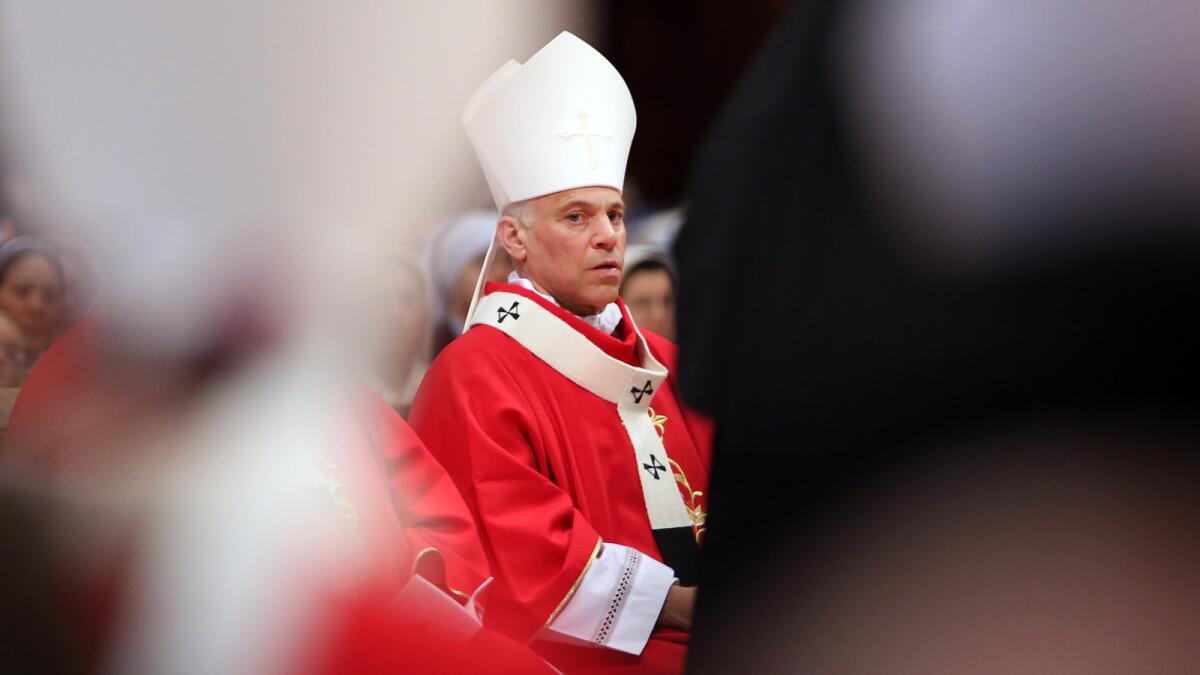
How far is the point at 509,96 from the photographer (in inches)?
113

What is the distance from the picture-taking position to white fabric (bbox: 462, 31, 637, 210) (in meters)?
2.80

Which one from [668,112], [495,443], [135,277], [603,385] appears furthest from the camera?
[668,112]

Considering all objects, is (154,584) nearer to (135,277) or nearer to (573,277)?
(135,277)

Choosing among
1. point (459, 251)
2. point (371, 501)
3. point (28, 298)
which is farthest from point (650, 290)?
point (371, 501)

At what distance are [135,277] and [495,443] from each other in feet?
5.90

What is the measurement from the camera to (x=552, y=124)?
284cm

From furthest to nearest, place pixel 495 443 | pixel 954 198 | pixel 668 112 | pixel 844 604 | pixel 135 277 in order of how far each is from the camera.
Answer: pixel 668 112, pixel 495 443, pixel 844 604, pixel 954 198, pixel 135 277

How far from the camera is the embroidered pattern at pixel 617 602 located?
2539 millimetres

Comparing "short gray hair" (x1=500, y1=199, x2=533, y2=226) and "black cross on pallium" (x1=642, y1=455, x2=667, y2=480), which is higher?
"short gray hair" (x1=500, y1=199, x2=533, y2=226)

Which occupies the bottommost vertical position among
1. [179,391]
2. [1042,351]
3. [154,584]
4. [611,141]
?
[154,584]

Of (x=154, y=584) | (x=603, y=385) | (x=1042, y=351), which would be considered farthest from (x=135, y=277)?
(x=603, y=385)

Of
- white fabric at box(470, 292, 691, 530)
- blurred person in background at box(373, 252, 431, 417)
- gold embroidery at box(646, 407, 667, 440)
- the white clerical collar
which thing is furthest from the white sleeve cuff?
blurred person in background at box(373, 252, 431, 417)

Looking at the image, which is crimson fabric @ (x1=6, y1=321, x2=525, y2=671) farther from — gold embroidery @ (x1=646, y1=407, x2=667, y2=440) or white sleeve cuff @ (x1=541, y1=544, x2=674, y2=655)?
gold embroidery @ (x1=646, y1=407, x2=667, y2=440)

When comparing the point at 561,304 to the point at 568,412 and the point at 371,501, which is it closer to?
the point at 568,412
